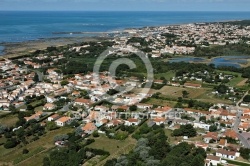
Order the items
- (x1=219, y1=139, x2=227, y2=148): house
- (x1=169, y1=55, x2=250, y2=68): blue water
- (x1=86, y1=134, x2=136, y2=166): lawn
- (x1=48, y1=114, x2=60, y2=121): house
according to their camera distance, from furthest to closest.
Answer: (x1=169, y1=55, x2=250, y2=68): blue water, (x1=48, y1=114, x2=60, y2=121): house, (x1=219, y1=139, x2=227, y2=148): house, (x1=86, y1=134, x2=136, y2=166): lawn

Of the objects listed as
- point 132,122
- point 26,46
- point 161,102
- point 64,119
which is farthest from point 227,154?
point 26,46

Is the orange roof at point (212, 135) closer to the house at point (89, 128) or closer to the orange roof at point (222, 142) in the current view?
the orange roof at point (222, 142)

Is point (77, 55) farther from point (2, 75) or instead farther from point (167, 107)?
point (167, 107)

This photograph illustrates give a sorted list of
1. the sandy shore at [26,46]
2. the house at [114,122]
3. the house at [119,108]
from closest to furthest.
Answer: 1. the house at [114,122]
2. the house at [119,108]
3. the sandy shore at [26,46]

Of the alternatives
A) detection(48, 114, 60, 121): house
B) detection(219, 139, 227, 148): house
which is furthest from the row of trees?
detection(48, 114, 60, 121): house

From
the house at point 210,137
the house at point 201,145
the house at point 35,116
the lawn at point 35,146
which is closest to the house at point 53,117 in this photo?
the house at point 35,116

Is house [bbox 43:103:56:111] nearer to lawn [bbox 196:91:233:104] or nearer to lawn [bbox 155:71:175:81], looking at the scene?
lawn [bbox 196:91:233:104]

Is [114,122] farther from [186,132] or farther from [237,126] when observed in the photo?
[237,126]
